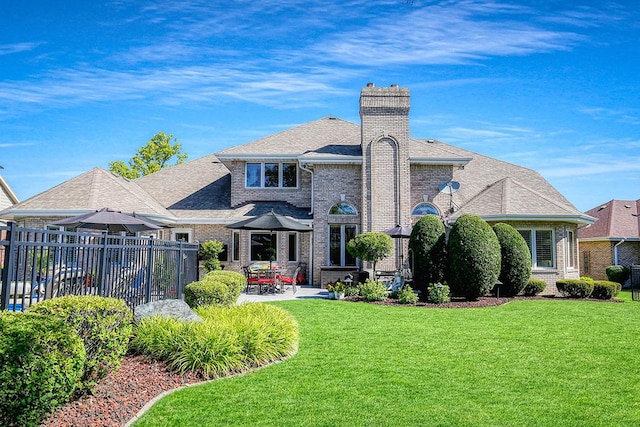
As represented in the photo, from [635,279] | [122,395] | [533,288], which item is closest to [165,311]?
[122,395]

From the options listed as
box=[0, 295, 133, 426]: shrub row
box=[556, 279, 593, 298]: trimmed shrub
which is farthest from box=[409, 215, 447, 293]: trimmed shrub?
box=[0, 295, 133, 426]: shrub row

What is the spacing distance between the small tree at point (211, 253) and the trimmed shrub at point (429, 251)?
29.6ft

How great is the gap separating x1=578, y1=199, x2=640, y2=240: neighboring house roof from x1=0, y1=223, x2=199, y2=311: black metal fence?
79.9ft

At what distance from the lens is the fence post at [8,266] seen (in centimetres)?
509

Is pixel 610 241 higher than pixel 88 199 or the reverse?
the reverse

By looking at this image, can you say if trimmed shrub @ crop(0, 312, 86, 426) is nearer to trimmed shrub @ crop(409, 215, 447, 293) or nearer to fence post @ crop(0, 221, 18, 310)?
fence post @ crop(0, 221, 18, 310)

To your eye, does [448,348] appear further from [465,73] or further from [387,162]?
[387,162]

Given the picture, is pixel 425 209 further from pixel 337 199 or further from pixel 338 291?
pixel 338 291

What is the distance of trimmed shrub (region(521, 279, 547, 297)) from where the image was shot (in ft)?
58.3

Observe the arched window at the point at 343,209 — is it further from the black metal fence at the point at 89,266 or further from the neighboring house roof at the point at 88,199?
the black metal fence at the point at 89,266

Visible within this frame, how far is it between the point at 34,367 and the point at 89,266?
157 inches

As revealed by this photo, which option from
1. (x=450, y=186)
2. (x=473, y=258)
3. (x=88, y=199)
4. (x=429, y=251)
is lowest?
(x=473, y=258)

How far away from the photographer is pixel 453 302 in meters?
15.4

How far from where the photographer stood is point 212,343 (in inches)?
272
